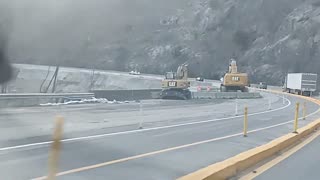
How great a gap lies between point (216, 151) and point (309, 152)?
9.07ft

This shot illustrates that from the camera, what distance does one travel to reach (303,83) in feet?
236

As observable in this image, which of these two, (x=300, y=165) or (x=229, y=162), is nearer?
(x=229, y=162)

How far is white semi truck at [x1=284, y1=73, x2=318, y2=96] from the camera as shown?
236 ft

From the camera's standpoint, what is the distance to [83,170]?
29.0ft

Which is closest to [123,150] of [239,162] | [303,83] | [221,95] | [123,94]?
[239,162]

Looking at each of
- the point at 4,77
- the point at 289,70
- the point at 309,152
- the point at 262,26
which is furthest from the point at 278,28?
the point at 4,77

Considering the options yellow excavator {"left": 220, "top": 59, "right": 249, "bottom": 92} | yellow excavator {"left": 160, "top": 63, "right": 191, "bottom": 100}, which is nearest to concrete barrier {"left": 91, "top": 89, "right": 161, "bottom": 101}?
yellow excavator {"left": 160, "top": 63, "right": 191, "bottom": 100}

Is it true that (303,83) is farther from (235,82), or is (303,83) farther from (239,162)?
(239,162)

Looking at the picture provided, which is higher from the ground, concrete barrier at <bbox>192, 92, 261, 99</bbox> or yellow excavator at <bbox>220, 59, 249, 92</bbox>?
yellow excavator at <bbox>220, 59, 249, 92</bbox>

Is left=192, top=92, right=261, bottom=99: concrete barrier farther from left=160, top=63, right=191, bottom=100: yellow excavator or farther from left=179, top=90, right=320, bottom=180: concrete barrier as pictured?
left=179, top=90, right=320, bottom=180: concrete barrier

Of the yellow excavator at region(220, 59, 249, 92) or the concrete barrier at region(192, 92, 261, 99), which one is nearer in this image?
the concrete barrier at region(192, 92, 261, 99)

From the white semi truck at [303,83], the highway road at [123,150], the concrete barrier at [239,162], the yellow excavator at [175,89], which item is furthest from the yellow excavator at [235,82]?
the concrete barrier at [239,162]

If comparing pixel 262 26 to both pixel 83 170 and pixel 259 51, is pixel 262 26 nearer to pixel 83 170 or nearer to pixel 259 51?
pixel 259 51

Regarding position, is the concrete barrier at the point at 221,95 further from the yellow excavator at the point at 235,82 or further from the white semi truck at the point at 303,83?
the white semi truck at the point at 303,83
